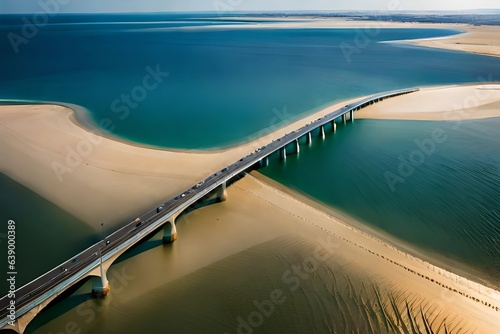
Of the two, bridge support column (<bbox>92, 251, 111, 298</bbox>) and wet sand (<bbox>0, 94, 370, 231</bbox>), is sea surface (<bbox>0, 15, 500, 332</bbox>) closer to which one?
bridge support column (<bbox>92, 251, 111, 298</bbox>)

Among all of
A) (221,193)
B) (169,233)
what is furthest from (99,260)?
(221,193)

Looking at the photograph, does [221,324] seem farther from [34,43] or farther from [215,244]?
[34,43]

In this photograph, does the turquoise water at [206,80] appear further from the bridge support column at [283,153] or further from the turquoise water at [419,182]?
the turquoise water at [419,182]

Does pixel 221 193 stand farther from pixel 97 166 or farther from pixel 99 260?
pixel 97 166

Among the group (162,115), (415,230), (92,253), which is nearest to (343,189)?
(415,230)

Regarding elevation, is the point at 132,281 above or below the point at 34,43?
below

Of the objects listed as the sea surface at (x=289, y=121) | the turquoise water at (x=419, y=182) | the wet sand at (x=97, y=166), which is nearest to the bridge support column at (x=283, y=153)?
the turquoise water at (x=419, y=182)
